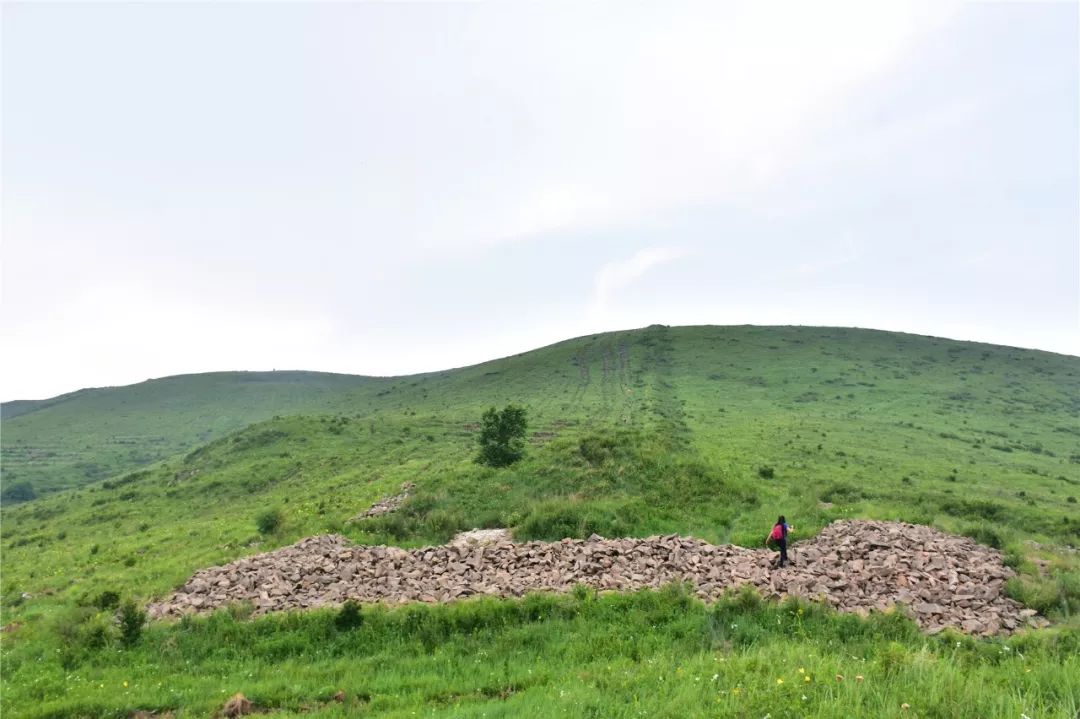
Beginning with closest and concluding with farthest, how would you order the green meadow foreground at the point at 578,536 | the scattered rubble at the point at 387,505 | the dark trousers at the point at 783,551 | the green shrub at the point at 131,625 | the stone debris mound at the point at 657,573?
the green meadow foreground at the point at 578,536 → the stone debris mound at the point at 657,573 → the green shrub at the point at 131,625 → the dark trousers at the point at 783,551 → the scattered rubble at the point at 387,505

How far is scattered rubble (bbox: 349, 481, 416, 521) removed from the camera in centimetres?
2302

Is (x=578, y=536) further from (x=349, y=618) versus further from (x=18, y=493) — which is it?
(x=18, y=493)

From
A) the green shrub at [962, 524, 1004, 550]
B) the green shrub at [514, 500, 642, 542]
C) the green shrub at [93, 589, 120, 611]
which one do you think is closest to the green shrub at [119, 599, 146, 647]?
the green shrub at [93, 589, 120, 611]

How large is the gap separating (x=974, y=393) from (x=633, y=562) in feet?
218

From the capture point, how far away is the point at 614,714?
318 inches

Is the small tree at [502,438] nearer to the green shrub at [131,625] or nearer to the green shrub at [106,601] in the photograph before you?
the green shrub at [106,601]

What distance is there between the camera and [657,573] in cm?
1474

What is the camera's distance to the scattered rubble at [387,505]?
2302 cm

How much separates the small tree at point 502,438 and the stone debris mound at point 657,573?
1058cm

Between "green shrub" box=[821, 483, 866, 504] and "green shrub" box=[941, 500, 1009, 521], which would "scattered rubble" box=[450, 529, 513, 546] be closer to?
"green shrub" box=[821, 483, 866, 504]

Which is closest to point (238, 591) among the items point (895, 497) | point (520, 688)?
point (520, 688)

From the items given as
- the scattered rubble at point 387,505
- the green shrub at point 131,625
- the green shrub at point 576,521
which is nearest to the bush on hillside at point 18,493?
the scattered rubble at point 387,505

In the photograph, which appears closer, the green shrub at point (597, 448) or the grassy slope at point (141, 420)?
the green shrub at point (597, 448)

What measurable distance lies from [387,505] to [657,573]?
44.4 ft
